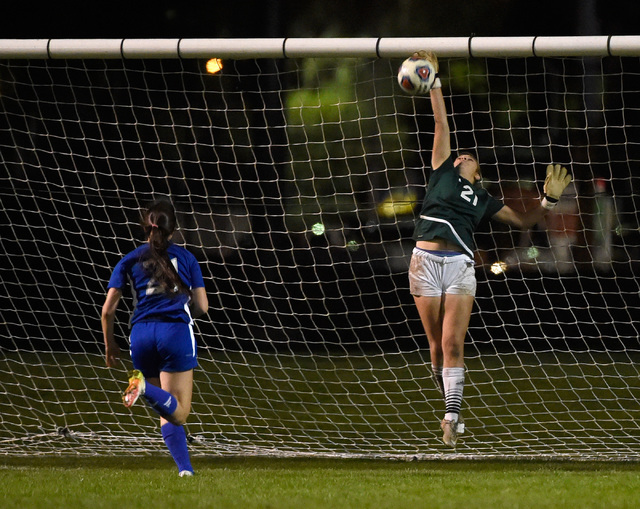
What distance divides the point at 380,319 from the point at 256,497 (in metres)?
9.80

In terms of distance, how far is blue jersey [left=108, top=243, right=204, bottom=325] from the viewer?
5.59m

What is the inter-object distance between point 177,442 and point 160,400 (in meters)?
0.47

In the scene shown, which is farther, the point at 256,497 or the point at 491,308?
the point at 491,308

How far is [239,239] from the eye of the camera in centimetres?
1453

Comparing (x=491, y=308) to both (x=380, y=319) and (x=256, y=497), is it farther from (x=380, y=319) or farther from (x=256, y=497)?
(x=256, y=497)

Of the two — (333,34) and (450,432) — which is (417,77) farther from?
(333,34)

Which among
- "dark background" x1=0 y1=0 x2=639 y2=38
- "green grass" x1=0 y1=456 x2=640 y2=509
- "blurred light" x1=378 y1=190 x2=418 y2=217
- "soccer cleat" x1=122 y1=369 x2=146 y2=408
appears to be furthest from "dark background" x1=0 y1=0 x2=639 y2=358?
"soccer cleat" x1=122 y1=369 x2=146 y2=408

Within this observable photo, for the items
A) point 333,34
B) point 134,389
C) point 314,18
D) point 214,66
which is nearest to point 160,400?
point 134,389

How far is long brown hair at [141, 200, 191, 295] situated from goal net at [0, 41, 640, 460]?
1.62 m

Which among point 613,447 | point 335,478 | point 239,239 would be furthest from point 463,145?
point 335,478

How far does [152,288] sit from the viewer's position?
18.4ft

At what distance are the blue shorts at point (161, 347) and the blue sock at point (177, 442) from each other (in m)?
0.31

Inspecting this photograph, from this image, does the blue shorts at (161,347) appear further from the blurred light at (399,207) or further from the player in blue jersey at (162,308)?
the blurred light at (399,207)

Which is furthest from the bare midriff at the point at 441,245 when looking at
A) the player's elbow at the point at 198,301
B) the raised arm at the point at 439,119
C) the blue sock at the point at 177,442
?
the blue sock at the point at 177,442
